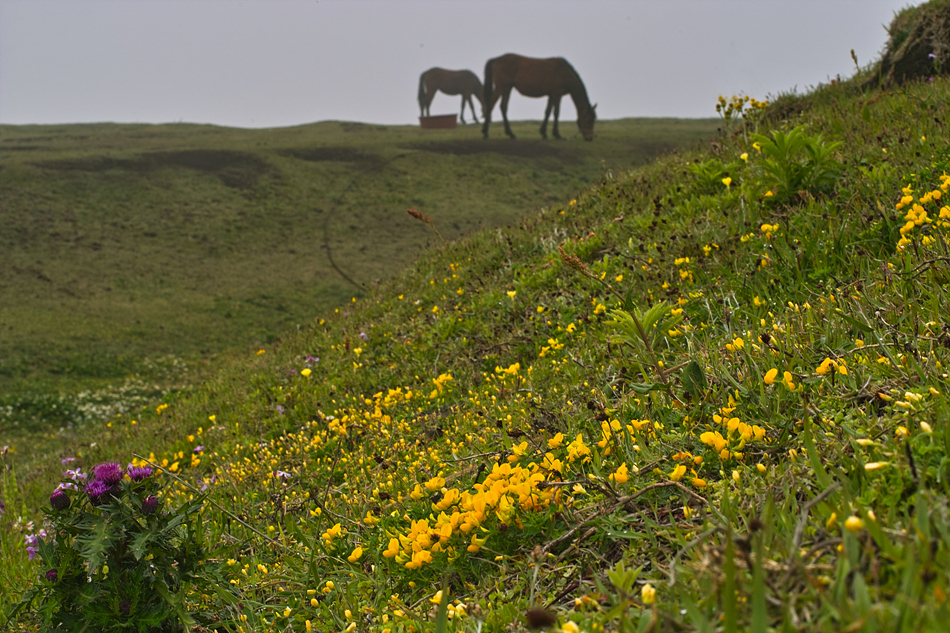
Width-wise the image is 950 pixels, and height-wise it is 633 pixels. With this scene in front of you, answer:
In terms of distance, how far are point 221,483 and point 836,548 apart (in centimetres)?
459

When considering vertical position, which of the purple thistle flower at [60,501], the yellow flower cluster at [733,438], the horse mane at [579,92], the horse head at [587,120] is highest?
the horse mane at [579,92]

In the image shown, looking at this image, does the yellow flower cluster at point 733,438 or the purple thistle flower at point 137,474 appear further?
the purple thistle flower at point 137,474

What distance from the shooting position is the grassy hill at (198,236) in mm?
14172

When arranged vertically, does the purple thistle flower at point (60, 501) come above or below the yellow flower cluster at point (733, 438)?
below

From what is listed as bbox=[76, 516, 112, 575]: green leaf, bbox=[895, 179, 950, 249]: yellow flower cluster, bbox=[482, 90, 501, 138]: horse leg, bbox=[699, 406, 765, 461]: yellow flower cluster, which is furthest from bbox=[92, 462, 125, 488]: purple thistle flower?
bbox=[482, 90, 501, 138]: horse leg

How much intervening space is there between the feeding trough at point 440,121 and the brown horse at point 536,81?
8.16 meters

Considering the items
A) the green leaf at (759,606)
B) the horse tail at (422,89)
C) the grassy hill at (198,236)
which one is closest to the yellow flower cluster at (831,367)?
the green leaf at (759,606)

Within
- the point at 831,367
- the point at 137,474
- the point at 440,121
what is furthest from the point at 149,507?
the point at 440,121

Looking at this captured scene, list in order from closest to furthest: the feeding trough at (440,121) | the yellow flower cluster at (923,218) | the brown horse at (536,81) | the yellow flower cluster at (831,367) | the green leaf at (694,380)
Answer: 1. the yellow flower cluster at (831,367)
2. the green leaf at (694,380)
3. the yellow flower cluster at (923,218)
4. the brown horse at (536,81)
5. the feeding trough at (440,121)

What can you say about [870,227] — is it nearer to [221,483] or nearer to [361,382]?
[361,382]

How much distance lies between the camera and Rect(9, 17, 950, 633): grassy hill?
5.21ft


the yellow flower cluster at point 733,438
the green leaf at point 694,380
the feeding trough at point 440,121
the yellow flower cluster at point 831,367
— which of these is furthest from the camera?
the feeding trough at point 440,121

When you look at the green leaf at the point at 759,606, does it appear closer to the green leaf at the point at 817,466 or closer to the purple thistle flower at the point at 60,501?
the green leaf at the point at 817,466

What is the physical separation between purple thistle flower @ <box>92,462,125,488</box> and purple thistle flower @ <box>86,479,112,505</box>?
0.01 metres
